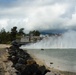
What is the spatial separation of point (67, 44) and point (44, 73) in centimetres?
14826

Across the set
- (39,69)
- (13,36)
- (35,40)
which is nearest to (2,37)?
(13,36)

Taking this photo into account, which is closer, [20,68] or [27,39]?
[20,68]

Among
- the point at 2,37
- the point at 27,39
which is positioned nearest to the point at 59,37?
the point at 27,39

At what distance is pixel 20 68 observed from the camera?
1257 inches

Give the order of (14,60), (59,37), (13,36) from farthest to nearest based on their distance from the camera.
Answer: (59,37) → (13,36) → (14,60)

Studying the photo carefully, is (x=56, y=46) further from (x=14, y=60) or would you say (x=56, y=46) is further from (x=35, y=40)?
(x=14, y=60)

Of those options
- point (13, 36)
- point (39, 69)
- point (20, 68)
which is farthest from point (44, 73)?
point (13, 36)

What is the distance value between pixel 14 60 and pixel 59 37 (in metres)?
135

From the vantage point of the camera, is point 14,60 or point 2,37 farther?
point 2,37

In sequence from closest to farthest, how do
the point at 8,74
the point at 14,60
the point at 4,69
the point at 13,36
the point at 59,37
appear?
1. the point at 8,74
2. the point at 4,69
3. the point at 14,60
4. the point at 13,36
5. the point at 59,37

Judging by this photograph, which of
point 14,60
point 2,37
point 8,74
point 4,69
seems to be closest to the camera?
point 8,74

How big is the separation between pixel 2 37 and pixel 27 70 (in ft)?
390

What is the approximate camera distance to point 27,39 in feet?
539

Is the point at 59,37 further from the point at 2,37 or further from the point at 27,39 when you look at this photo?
the point at 2,37
